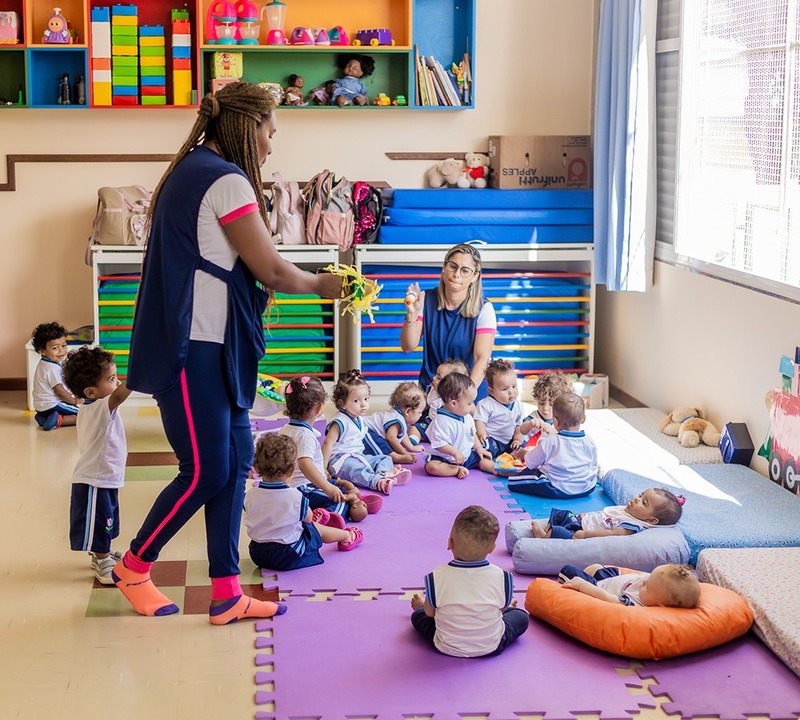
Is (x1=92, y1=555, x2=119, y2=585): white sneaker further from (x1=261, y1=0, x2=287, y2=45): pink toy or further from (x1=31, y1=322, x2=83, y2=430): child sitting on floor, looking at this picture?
(x1=261, y1=0, x2=287, y2=45): pink toy

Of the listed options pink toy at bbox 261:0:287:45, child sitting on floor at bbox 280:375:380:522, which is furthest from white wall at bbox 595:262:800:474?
pink toy at bbox 261:0:287:45

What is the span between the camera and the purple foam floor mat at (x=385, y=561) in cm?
337

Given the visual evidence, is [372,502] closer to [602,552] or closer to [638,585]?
[602,552]

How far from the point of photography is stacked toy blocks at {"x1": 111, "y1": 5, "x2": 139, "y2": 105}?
569 cm

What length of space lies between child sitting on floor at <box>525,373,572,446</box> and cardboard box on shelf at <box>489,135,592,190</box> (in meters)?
1.49

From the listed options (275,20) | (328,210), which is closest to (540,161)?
(328,210)

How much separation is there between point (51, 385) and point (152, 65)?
1.68m

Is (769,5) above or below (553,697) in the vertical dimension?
above

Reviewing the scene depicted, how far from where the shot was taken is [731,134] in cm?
470

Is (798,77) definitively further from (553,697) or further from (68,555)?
(68,555)

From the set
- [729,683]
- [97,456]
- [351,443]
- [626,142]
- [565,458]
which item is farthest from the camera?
[626,142]

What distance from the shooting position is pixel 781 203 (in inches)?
166

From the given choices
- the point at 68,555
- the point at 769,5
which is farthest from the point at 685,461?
the point at 68,555

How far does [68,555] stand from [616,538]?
1682 millimetres
